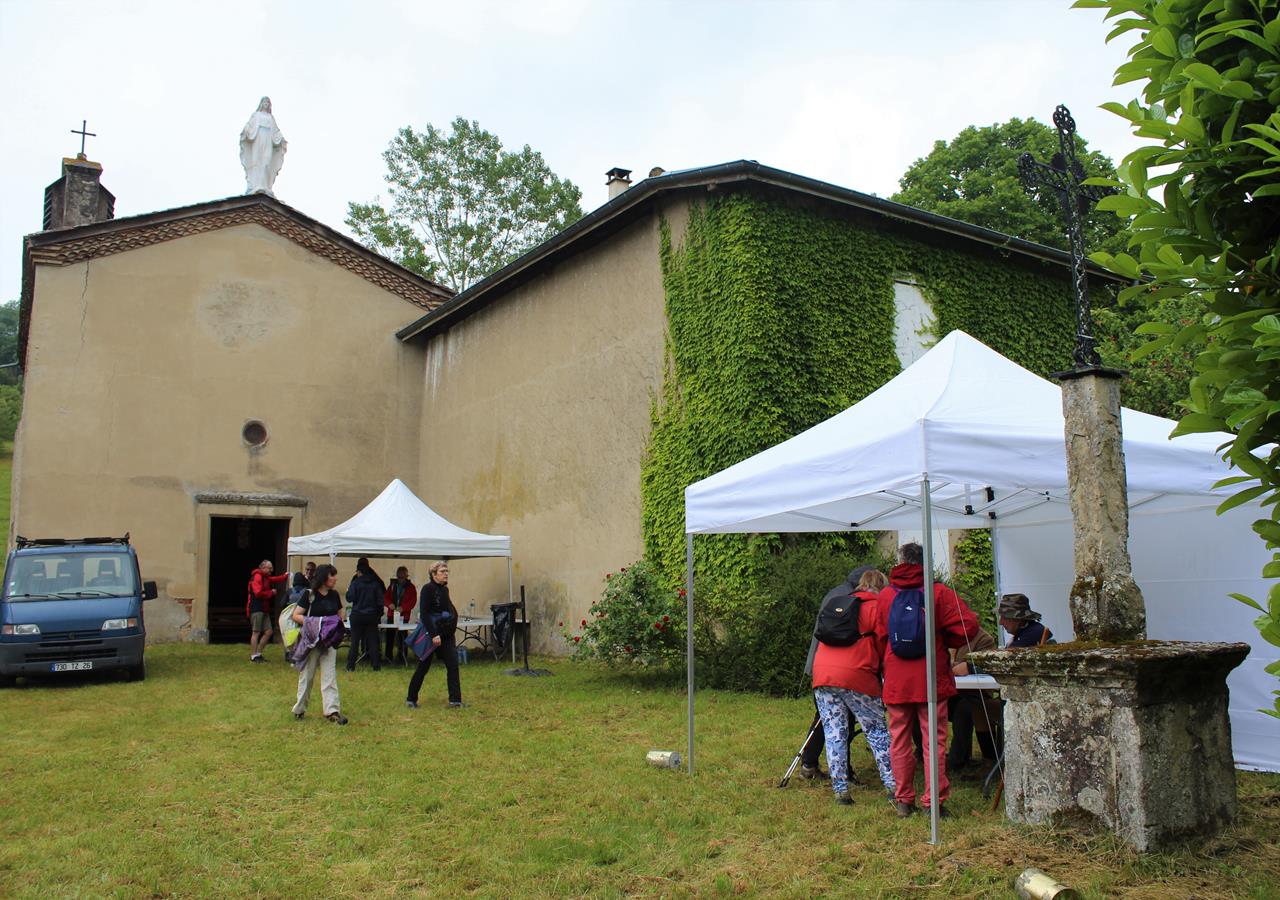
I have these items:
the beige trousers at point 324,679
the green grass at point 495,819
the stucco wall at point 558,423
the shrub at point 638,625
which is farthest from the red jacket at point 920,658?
the stucco wall at point 558,423

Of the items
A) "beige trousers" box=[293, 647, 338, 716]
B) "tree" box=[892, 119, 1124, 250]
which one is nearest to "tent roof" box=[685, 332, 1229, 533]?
"beige trousers" box=[293, 647, 338, 716]

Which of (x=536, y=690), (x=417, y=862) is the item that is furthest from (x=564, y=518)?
(x=417, y=862)

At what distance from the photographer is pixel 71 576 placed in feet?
44.5

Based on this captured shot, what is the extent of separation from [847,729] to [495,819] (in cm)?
233

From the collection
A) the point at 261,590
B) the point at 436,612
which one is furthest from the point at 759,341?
the point at 261,590

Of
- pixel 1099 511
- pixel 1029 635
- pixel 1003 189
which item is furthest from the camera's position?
pixel 1003 189

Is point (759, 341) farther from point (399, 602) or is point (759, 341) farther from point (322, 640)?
point (399, 602)

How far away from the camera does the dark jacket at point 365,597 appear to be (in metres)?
14.4

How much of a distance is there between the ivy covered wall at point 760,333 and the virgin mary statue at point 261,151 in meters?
12.2

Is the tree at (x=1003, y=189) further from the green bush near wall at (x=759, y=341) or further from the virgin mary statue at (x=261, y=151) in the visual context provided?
the virgin mary statue at (x=261, y=151)

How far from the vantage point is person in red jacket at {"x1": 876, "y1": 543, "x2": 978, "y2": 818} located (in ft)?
19.7

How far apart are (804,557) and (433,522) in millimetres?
6778

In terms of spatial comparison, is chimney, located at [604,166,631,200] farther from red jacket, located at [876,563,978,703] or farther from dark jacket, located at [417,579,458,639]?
red jacket, located at [876,563,978,703]

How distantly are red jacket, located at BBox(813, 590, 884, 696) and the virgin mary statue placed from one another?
19.9m
